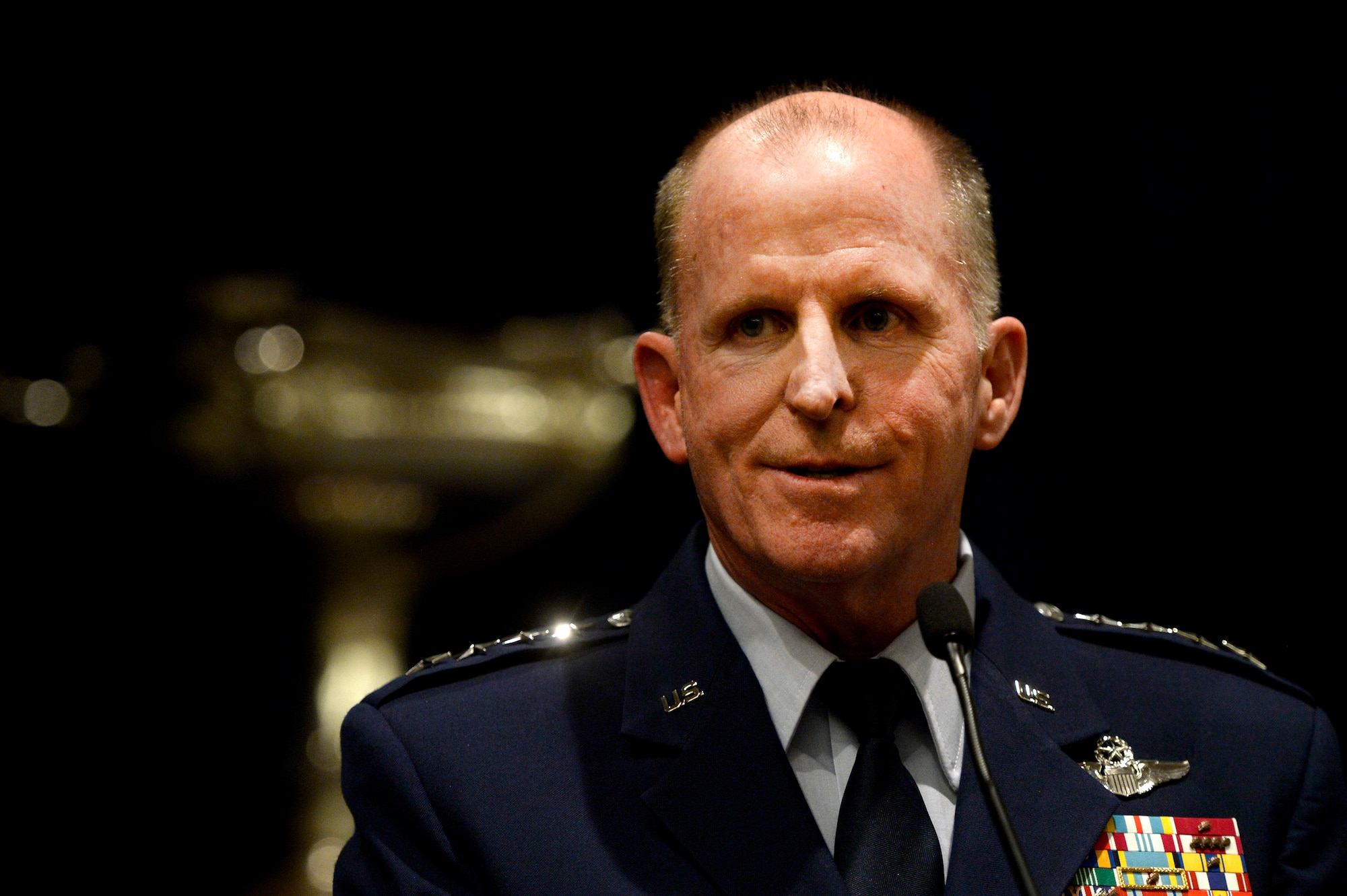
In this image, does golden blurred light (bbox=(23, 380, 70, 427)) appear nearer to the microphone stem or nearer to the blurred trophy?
the blurred trophy

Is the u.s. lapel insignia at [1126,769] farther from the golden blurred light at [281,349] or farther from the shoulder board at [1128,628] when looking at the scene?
the golden blurred light at [281,349]

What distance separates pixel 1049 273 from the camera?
2.03m

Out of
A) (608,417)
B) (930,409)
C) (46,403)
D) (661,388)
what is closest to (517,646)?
(661,388)

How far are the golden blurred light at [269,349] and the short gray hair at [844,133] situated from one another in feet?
3.00

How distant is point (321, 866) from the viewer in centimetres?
201

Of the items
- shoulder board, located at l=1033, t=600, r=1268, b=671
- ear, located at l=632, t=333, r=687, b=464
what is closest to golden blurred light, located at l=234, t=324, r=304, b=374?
ear, located at l=632, t=333, r=687, b=464

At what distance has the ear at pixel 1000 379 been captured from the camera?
143 cm

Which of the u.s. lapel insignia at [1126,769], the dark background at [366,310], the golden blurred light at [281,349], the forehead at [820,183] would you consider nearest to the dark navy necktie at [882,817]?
the u.s. lapel insignia at [1126,769]

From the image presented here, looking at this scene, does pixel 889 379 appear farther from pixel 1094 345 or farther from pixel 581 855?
pixel 1094 345

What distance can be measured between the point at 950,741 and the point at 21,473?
151cm

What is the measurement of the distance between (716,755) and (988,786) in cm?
40

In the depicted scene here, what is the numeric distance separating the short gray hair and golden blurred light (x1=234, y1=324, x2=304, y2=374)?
0.91 m

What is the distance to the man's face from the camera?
1.24 m

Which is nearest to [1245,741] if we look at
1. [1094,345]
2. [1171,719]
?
[1171,719]
